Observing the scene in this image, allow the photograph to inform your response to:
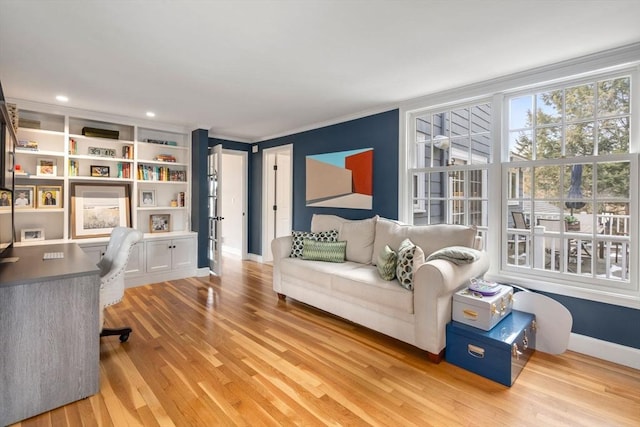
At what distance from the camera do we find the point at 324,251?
359 centimetres

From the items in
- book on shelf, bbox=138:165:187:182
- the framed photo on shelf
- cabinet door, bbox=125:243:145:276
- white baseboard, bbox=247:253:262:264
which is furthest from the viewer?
white baseboard, bbox=247:253:262:264

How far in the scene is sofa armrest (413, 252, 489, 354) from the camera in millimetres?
2311

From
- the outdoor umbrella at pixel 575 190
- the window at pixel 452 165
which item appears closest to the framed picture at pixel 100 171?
the window at pixel 452 165

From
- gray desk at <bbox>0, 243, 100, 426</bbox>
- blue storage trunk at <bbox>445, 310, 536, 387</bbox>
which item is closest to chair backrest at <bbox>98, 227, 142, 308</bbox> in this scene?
gray desk at <bbox>0, 243, 100, 426</bbox>

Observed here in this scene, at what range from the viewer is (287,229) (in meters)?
5.93

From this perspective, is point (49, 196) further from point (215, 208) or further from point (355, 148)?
point (355, 148)

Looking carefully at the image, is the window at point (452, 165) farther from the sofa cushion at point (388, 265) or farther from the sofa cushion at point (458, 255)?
the sofa cushion at point (388, 265)

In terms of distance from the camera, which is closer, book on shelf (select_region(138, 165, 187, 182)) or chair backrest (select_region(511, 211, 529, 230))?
chair backrest (select_region(511, 211, 529, 230))

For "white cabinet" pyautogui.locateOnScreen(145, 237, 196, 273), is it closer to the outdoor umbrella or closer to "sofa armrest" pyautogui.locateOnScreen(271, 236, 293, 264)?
"sofa armrest" pyautogui.locateOnScreen(271, 236, 293, 264)

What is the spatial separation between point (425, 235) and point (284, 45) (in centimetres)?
206

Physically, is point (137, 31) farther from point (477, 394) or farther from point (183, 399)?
point (477, 394)

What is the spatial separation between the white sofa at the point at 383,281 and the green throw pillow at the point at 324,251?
78 mm

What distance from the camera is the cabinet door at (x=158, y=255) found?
4.42 m

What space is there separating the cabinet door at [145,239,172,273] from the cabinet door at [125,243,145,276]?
0.08 metres
